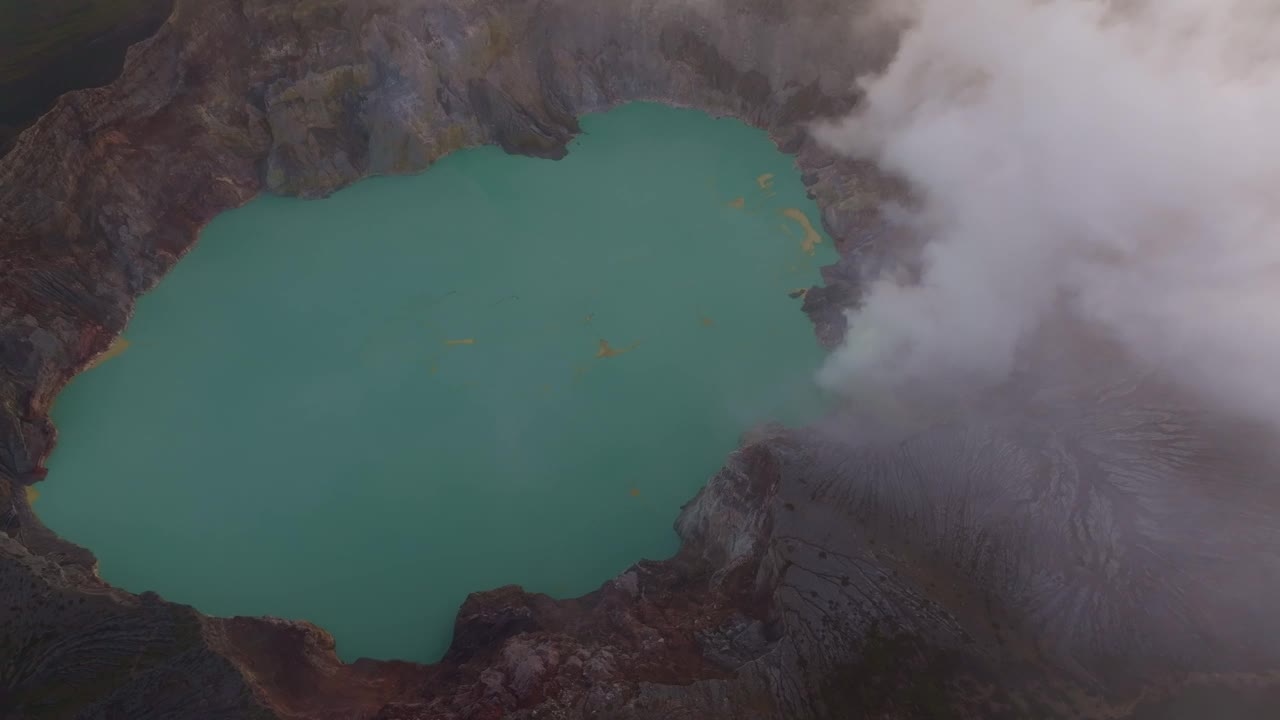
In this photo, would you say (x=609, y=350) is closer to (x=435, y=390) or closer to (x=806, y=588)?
(x=435, y=390)

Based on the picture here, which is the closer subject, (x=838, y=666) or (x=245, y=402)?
(x=838, y=666)

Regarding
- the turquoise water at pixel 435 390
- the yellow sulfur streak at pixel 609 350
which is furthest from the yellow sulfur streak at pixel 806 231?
the yellow sulfur streak at pixel 609 350

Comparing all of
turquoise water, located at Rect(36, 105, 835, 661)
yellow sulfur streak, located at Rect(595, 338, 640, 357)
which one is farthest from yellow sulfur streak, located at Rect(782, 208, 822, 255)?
yellow sulfur streak, located at Rect(595, 338, 640, 357)

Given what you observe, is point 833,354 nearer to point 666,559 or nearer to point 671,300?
point 671,300

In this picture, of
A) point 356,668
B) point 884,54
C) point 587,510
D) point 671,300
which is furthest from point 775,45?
point 356,668

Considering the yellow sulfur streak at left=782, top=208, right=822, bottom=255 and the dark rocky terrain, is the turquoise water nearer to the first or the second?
the yellow sulfur streak at left=782, top=208, right=822, bottom=255

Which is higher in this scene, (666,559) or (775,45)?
(775,45)

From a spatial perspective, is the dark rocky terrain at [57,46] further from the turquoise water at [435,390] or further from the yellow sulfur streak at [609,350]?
the yellow sulfur streak at [609,350]

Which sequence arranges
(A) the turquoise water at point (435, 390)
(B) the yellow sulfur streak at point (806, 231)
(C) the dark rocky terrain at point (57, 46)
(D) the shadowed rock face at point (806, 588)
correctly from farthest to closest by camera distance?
1. (B) the yellow sulfur streak at point (806, 231)
2. (C) the dark rocky terrain at point (57, 46)
3. (A) the turquoise water at point (435, 390)
4. (D) the shadowed rock face at point (806, 588)
